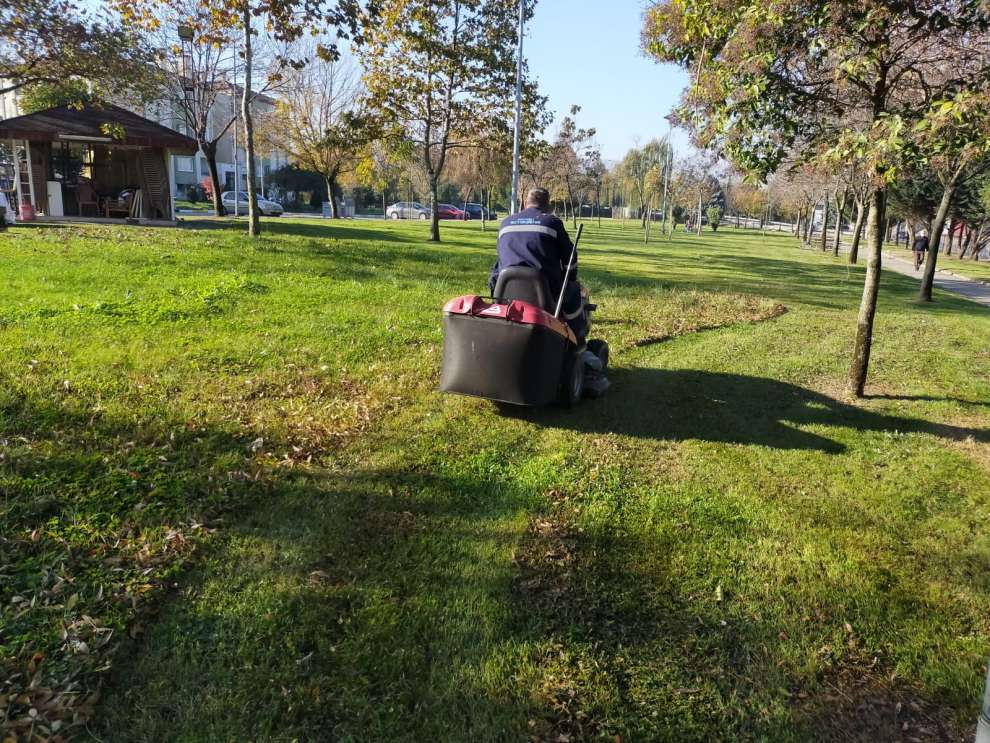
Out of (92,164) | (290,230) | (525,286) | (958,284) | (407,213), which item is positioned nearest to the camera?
(525,286)

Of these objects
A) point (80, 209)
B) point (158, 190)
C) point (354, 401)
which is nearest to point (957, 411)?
point (354, 401)

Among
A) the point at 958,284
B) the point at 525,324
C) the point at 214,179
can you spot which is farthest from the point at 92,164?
the point at 958,284

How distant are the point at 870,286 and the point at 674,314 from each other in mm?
4970

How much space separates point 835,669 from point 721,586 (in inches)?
26.7

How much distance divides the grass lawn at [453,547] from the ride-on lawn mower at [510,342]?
18.4 inches

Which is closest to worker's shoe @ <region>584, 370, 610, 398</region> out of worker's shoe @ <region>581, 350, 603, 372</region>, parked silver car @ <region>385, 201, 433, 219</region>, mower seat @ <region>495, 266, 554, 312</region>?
worker's shoe @ <region>581, 350, 603, 372</region>

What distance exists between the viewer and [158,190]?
67.4 ft

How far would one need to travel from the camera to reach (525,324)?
5105mm

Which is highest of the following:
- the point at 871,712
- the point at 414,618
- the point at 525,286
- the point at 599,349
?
the point at 525,286

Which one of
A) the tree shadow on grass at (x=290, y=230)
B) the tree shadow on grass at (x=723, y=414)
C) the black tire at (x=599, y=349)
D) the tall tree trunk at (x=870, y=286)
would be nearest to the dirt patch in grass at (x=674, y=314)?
the tree shadow on grass at (x=723, y=414)

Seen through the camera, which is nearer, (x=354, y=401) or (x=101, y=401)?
(x=101, y=401)

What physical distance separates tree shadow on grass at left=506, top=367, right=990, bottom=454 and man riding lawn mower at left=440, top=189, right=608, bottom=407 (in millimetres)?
487

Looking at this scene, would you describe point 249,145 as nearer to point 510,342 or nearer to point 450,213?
point 510,342

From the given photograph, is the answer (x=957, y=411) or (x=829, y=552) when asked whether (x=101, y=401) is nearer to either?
(x=829, y=552)
